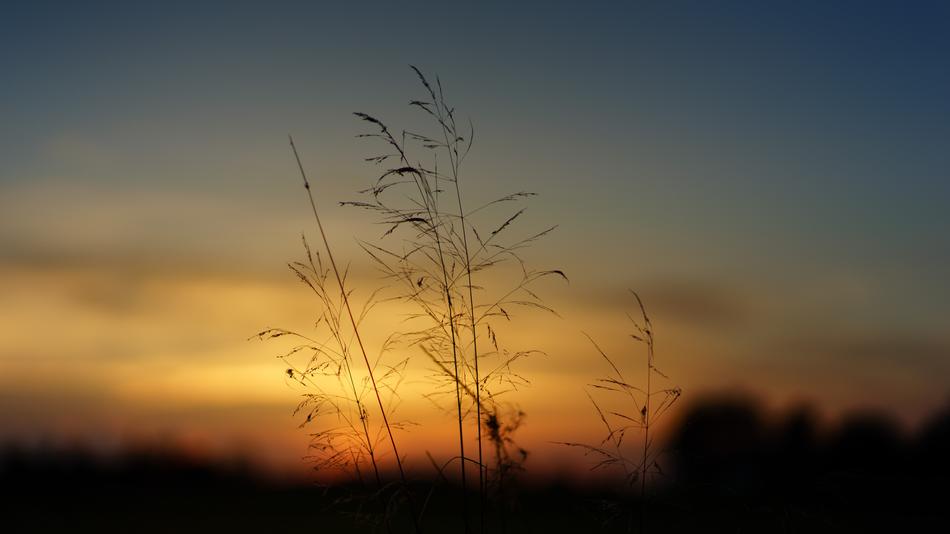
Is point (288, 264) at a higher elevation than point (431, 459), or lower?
higher

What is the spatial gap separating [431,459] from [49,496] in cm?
831

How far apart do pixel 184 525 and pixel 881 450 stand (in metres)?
6.25

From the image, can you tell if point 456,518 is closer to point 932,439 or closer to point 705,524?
point 705,524

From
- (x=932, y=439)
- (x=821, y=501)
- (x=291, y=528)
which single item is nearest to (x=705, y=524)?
(x=821, y=501)

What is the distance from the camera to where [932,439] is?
7.50 m

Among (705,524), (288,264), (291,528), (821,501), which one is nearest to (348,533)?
(291,528)

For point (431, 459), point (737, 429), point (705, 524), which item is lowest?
point (705, 524)

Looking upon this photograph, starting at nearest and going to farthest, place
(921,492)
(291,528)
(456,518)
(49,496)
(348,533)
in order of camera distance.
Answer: (456,518)
(921,492)
(348,533)
(291,528)
(49,496)

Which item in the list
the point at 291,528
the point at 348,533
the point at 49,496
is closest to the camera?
the point at 348,533

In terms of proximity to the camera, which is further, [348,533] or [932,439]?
[932,439]

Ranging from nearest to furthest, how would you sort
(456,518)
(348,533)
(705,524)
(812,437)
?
(456,518) < (705,524) < (348,533) < (812,437)

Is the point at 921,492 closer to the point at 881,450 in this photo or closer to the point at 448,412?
the point at 881,450

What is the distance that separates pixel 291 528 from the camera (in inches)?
266

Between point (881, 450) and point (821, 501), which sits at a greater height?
point (881, 450)
